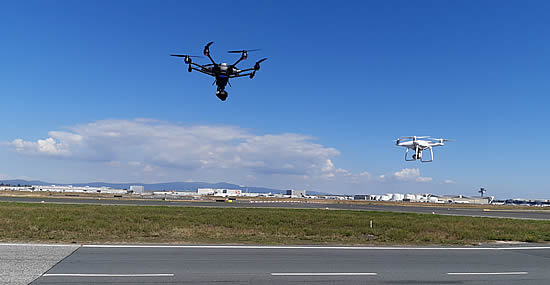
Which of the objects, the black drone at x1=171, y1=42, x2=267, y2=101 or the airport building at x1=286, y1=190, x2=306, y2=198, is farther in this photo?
the airport building at x1=286, y1=190, x2=306, y2=198

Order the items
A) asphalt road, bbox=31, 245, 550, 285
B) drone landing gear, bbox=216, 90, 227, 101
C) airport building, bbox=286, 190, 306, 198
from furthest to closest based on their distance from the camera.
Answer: airport building, bbox=286, 190, 306, 198, drone landing gear, bbox=216, 90, 227, 101, asphalt road, bbox=31, 245, 550, 285

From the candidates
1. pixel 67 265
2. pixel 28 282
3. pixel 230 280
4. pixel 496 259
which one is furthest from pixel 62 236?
pixel 496 259

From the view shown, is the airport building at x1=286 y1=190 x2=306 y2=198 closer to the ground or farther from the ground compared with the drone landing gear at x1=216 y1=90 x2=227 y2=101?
closer to the ground

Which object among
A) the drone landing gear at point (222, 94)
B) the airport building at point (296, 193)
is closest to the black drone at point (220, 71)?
the drone landing gear at point (222, 94)

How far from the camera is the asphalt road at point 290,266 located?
435 inches

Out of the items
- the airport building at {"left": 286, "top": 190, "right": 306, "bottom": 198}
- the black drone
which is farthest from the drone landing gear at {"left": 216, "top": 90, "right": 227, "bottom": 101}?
the airport building at {"left": 286, "top": 190, "right": 306, "bottom": 198}

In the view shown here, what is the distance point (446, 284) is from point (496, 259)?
6154 mm

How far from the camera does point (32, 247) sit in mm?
15570

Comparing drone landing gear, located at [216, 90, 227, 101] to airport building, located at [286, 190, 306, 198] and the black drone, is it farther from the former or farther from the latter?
airport building, located at [286, 190, 306, 198]

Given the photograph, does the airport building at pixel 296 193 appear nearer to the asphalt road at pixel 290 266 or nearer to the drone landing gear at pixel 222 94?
the drone landing gear at pixel 222 94

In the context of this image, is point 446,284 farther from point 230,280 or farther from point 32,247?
point 32,247

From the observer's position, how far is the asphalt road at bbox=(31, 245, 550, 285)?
36.2 ft

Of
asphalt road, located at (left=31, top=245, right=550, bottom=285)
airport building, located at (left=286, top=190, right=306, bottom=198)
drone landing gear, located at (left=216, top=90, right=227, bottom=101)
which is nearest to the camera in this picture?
asphalt road, located at (left=31, top=245, right=550, bottom=285)

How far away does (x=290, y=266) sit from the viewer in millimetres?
13148
